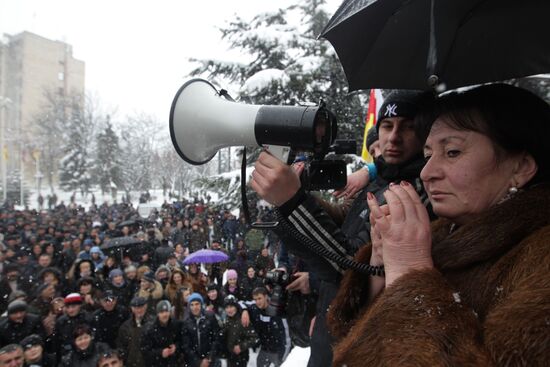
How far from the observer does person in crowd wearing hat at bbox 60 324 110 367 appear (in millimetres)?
4793

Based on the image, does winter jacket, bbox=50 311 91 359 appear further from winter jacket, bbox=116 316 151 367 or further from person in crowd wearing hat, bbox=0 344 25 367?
person in crowd wearing hat, bbox=0 344 25 367

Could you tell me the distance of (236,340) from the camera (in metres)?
6.18

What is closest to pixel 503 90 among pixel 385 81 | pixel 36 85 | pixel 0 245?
pixel 385 81

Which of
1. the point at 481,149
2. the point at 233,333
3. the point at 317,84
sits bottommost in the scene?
the point at 233,333

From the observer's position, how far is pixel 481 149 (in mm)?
1146

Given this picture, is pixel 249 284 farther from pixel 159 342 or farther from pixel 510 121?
pixel 510 121

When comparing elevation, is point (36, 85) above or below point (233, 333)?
above

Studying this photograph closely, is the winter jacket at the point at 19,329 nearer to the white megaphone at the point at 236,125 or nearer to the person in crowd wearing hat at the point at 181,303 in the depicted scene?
the person in crowd wearing hat at the point at 181,303

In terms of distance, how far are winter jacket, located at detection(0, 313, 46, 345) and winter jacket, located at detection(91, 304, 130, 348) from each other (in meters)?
0.64

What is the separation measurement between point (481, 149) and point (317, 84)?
8685 mm

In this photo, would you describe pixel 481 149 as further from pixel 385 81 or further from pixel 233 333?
pixel 233 333

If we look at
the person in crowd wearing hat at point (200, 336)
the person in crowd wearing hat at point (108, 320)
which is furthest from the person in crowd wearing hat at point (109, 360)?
the person in crowd wearing hat at point (200, 336)

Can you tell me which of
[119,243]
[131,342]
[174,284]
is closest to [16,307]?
[131,342]

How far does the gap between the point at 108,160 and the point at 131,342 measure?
37.8 metres
